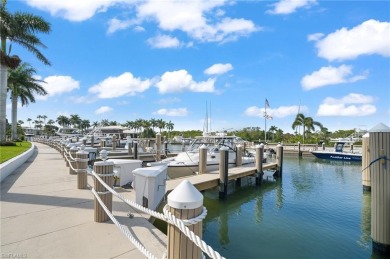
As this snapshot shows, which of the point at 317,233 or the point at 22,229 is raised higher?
the point at 22,229

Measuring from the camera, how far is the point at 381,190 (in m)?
5.93

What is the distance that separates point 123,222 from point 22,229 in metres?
1.76

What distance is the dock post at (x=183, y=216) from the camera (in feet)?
7.01

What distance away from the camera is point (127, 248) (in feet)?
12.9

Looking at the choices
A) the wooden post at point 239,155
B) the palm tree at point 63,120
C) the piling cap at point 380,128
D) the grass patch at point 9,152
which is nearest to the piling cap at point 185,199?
the piling cap at point 380,128

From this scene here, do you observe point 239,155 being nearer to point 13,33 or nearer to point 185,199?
point 185,199

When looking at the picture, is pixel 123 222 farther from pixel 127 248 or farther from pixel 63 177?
pixel 63 177

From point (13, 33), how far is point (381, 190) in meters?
23.2

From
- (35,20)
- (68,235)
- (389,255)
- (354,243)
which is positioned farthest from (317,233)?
(35,20)

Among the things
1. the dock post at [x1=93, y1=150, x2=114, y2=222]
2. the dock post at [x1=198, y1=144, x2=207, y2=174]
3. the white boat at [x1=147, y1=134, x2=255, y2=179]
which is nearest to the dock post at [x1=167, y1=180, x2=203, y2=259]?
the dock post at [x1=93, y1=150, x2=114, y2=222]

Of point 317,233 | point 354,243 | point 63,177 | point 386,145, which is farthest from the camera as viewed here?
point 63,177

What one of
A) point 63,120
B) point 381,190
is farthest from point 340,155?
point 63,120

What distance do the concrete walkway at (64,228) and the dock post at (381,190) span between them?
505 cm

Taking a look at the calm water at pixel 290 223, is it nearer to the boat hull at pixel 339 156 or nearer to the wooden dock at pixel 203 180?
the wooden dock at pixel 203 180
